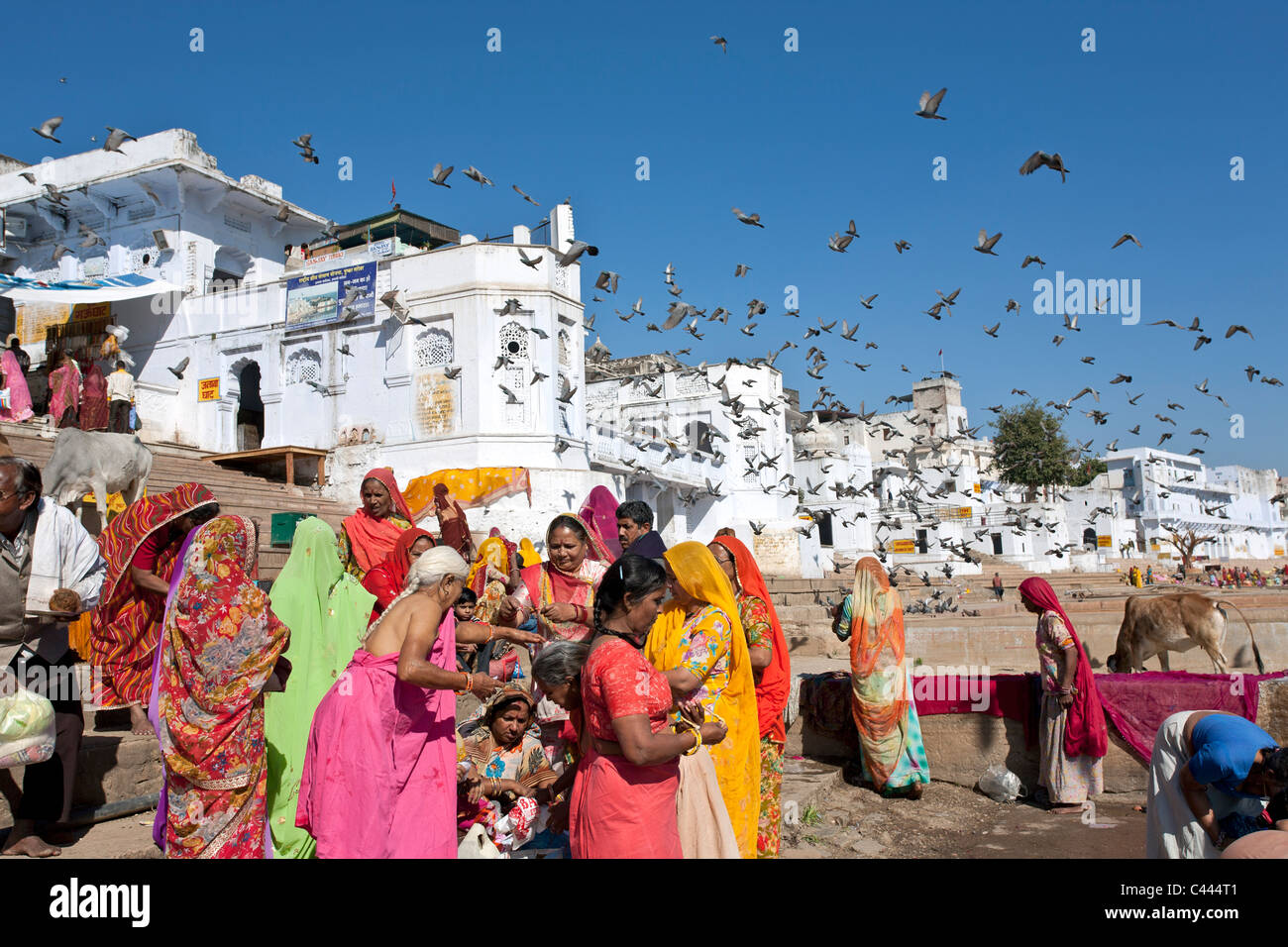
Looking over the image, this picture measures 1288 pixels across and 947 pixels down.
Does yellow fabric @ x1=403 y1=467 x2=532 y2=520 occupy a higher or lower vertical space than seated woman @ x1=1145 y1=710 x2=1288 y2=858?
higher

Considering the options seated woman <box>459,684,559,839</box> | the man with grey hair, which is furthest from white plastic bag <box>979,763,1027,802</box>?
the man with grey hair

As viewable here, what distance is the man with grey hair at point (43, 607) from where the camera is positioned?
4.14m

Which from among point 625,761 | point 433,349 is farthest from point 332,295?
point 625,761

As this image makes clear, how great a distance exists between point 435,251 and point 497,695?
17122 millimetres

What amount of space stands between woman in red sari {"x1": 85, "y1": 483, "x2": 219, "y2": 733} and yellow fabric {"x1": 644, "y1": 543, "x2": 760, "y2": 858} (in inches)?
86.9

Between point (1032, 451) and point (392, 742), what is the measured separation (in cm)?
5469

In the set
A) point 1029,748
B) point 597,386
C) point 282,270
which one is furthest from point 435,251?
point 1029,748

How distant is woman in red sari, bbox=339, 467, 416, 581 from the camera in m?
5.56

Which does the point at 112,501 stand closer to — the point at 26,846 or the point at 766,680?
the point at 26,846

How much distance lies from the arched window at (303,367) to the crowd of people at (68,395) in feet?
11.1

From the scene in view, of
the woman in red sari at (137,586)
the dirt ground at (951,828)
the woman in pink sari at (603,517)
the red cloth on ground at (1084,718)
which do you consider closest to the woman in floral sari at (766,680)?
the dirt ground at (951,828)

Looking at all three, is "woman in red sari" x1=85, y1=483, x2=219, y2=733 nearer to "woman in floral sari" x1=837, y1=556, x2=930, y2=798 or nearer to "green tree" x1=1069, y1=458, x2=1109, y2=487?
"woman in floral sari" x1=837, y1=556, x2=930, y2=798

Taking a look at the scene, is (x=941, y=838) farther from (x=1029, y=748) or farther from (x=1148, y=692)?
(x=1148, y=692)

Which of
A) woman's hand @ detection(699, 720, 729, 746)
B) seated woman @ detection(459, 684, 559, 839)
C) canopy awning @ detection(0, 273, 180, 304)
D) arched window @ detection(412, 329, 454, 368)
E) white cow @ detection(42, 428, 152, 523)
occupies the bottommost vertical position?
seated woman @ detection(459, 684, 559, 839)
